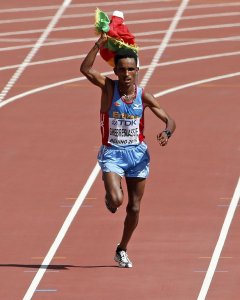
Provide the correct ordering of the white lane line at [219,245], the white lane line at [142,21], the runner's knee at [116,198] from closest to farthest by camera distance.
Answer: the white lane line at [219,245], the runner's knee at [116,198], the white lane line at [142,21]

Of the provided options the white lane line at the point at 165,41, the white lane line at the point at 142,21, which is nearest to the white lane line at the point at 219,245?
the white lane line at the point at 165,41

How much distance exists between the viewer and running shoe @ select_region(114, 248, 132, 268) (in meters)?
15.9

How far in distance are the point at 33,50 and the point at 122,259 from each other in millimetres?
13712

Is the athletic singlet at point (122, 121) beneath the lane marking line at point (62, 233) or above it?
above

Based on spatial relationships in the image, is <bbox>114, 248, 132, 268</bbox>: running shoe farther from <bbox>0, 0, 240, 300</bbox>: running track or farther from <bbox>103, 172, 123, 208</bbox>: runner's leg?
<bbox>103, 172, 123, 208</bbox>: runner's leg

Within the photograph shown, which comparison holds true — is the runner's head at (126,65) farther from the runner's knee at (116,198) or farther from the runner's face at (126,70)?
the runner's knee at (116,198)

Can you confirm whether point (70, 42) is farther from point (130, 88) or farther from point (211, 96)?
point (130, 88)

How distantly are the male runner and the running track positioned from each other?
28.4 inches

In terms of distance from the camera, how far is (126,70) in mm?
15602

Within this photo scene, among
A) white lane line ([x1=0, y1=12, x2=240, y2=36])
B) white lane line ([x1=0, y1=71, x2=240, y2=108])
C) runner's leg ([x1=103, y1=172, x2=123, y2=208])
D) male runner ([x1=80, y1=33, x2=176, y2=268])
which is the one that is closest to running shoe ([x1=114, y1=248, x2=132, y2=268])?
male runner ([x1=80, y1=33, x2=176, y2=268])

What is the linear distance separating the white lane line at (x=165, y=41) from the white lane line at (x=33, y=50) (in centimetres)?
224

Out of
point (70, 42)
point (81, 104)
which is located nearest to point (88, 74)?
point (81, 104)

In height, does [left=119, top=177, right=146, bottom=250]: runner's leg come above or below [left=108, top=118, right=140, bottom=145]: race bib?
below

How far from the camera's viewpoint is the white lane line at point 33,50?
26250 millimetres
